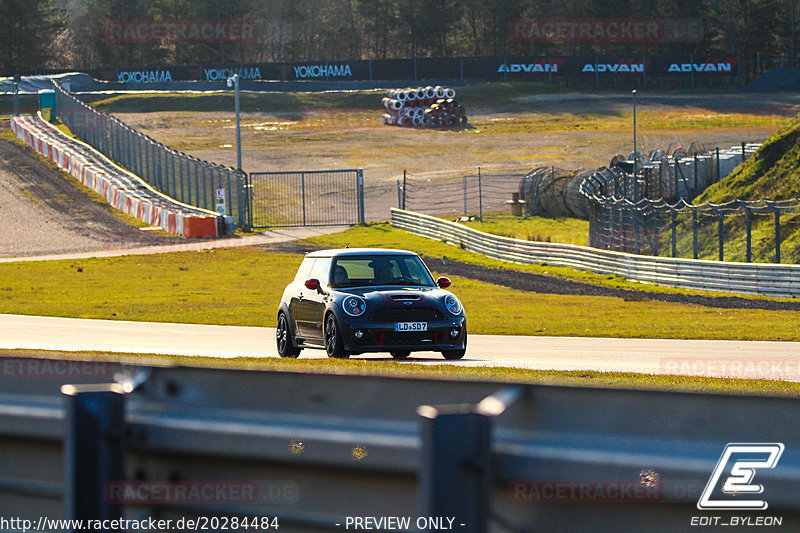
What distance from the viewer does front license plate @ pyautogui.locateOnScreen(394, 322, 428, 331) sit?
14477 mm

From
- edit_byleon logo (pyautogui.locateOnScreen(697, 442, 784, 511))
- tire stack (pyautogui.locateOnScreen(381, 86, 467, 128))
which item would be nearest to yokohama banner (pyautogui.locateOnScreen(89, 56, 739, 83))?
tire stack (pyautogui.locateOnScreen(381, 86, 467, 128))

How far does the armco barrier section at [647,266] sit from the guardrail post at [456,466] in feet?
78.4

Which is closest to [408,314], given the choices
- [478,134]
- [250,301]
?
[250,301]

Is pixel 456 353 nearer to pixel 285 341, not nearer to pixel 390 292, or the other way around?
pixel 390 292

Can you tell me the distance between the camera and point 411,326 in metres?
14.5

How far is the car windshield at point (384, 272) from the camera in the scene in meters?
15.2

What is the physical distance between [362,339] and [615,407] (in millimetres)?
11221

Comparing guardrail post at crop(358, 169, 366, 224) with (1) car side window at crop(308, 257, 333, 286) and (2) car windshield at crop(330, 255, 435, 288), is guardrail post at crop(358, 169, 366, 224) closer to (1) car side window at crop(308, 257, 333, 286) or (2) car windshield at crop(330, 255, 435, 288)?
(1) car side window at crop(308, 257, 333, 286)

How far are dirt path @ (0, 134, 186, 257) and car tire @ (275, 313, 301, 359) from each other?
28.1 meters

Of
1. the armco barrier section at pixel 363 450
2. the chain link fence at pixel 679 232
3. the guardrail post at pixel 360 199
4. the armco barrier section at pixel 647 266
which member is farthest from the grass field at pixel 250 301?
the armco barrier section at pixel 363 450

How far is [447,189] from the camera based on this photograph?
194 feet

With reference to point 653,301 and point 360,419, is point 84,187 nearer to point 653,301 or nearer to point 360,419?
point 653,301

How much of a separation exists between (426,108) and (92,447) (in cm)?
Result: 7951

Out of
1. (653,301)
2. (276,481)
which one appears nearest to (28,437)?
(276,481)
